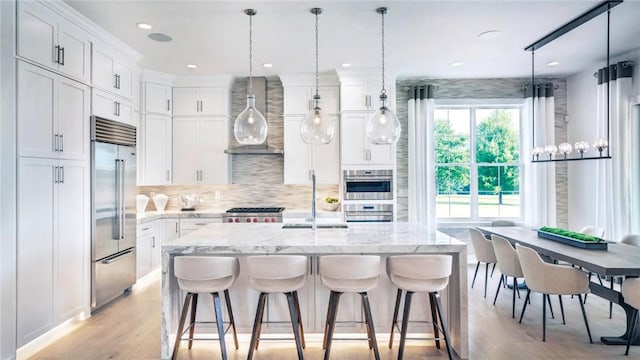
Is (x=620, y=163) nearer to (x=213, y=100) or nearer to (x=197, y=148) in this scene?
(x=213, y=100)

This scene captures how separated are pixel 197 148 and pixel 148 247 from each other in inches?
62.8

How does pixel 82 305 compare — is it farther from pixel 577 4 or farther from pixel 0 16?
pixel 577 4

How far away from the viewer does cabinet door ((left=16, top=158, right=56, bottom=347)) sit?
280 cm

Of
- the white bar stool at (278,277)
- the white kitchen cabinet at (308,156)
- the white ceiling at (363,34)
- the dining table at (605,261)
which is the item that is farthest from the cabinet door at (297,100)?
the dining table at (605,261)

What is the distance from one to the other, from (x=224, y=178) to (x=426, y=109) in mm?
3314

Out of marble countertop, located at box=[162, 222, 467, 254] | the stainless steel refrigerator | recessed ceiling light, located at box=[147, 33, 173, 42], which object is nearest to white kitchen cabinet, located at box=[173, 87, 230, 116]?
the stainless steel refrigerator

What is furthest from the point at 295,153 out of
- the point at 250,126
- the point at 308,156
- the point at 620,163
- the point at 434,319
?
the point at 620,163

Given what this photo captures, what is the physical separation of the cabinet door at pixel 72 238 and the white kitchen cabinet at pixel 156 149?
1662mm

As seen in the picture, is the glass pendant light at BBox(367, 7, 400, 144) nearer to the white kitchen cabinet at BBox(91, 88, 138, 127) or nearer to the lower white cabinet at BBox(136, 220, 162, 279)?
the white kitchen cabinet at BBox(91, 88, 138, 127)

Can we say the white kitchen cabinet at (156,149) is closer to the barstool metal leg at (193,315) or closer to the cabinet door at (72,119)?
the cabinet door at (72,119)

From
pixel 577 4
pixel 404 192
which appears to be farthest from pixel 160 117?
pixel 577 4

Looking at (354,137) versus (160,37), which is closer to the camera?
(160,37)

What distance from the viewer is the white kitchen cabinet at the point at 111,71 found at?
378 centimetres

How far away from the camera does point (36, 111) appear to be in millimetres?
2959
